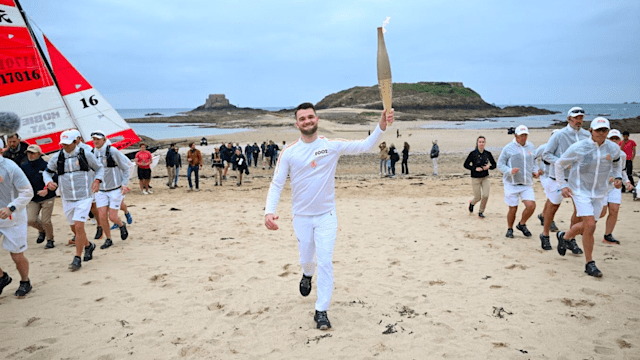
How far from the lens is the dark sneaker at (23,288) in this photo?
5.68m

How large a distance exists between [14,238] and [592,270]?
7686 millimetres

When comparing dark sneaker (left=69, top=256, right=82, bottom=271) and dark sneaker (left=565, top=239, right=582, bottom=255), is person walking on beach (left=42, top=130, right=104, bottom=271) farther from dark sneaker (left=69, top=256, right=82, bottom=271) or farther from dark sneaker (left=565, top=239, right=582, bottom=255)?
dark sneaker (left=565, top=239, right=582, bottom=255)

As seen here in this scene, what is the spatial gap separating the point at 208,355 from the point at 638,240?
7.70 m

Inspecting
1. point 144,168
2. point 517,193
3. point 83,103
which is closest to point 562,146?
point 517,193

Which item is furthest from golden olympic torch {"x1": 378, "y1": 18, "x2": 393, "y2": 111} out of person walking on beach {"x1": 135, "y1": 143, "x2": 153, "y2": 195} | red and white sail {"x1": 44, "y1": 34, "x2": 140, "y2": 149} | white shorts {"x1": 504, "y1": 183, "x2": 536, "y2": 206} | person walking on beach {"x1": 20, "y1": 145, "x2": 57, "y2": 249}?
person walking on beach {"x1": 135, "y1": 143, "x2": 153, "y2": 195}

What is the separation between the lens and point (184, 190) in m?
16.4

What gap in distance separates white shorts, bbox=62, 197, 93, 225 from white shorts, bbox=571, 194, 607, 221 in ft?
23.9

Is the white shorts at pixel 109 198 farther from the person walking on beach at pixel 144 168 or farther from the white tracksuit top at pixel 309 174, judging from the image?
the person walking on beach at pixel 144 168

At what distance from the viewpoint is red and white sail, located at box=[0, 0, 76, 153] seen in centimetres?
1161

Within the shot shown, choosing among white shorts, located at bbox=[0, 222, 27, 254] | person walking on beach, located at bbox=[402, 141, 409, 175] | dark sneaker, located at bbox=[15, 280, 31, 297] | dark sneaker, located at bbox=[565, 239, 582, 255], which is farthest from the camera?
person walking on beach, located at bbox=[402, 141, 409, 175]

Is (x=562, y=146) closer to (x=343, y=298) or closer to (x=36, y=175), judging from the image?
(x=343, y=298)

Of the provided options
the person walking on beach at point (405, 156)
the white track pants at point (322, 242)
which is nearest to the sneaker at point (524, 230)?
the white track pants at point (322, 242)

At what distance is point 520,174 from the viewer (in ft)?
26.5

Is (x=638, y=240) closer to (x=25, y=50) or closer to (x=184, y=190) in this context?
(x=184, y=190)
